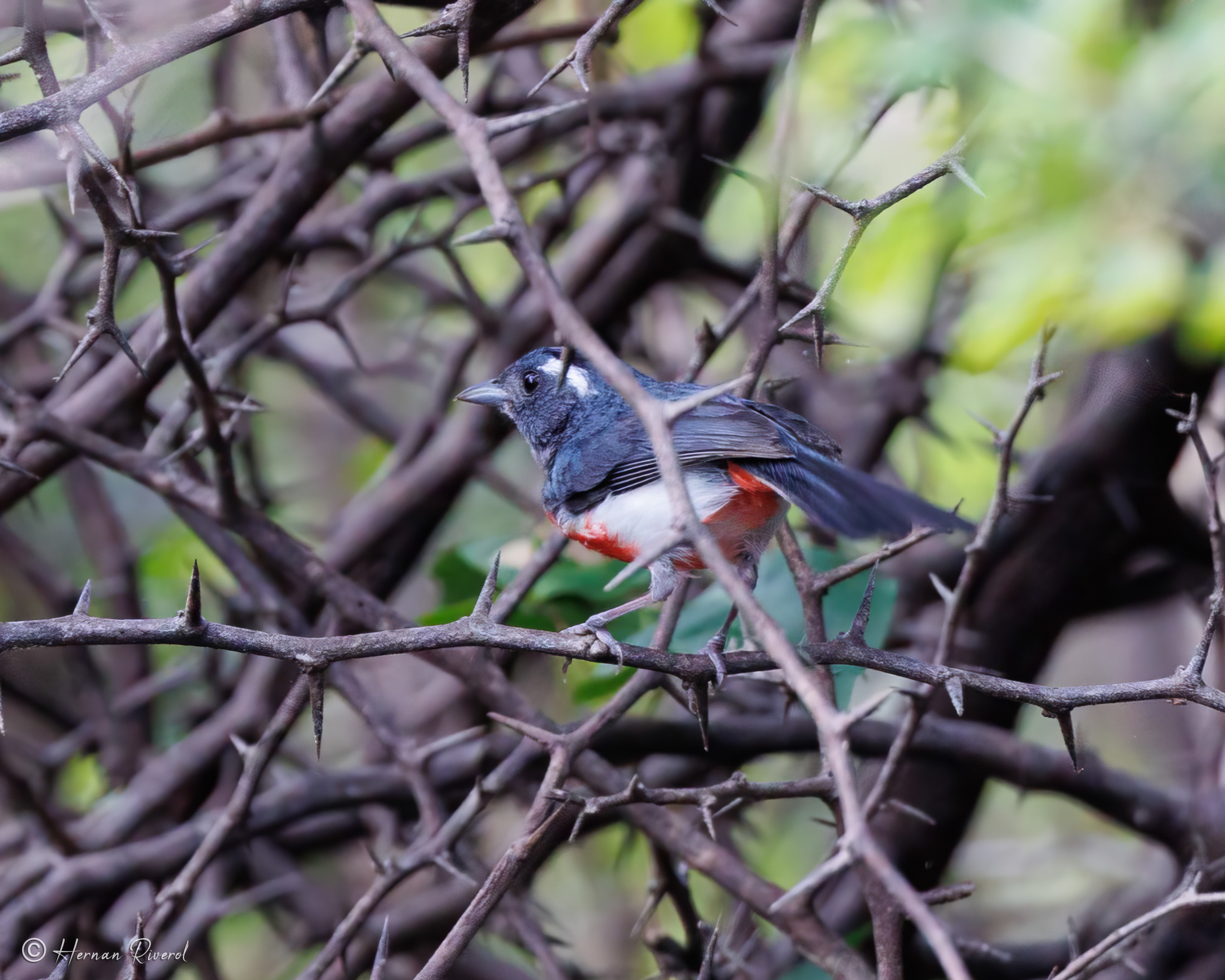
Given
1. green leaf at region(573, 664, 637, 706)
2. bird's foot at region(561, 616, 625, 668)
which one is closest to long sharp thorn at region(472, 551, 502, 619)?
bird's foot at region(561, 616, 625, 668)

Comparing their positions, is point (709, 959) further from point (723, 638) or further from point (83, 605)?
point (83, 605)

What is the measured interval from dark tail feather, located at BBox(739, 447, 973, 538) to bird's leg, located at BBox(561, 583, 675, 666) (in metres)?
0.42

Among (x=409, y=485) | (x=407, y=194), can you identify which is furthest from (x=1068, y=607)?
(x=407, y=194)

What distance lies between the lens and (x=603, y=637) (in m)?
2.06

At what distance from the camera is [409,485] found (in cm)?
396

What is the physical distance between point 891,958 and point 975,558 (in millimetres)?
934

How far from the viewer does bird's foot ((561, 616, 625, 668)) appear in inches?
77.9

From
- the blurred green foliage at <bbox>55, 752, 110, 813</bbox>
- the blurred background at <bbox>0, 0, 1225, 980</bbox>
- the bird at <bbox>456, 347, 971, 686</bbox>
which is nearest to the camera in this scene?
the bird at <bbox>456, 347, 971, 686</bbox>

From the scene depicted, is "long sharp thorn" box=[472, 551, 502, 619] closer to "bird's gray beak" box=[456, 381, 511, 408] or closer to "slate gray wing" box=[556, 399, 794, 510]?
"slate gray wing" box=[556, 399, 794, 510]

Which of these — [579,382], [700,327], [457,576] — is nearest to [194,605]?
[457,576]

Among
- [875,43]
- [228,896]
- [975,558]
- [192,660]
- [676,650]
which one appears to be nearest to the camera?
[975,558]

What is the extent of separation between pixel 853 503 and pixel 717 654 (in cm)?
44

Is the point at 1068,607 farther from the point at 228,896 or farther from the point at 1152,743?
the point at 228,896

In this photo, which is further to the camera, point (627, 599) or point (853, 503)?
point (627, 599)
